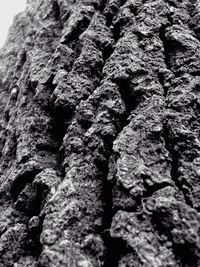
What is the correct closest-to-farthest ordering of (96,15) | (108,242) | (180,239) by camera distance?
(180,239) → (108,242) → (96,15)

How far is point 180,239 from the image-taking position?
6.66 ft

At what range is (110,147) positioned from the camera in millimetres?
2793

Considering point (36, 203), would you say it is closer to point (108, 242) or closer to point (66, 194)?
point (66, 194)

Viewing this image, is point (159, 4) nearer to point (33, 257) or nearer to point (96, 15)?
point (96, 15)

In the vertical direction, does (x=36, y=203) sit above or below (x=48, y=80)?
below

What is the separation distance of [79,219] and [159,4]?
322cm

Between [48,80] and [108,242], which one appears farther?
[48,80]

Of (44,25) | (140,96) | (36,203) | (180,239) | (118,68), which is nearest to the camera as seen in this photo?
(180,239)

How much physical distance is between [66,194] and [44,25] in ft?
13.1

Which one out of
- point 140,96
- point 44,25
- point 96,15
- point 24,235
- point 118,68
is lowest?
point 24,235

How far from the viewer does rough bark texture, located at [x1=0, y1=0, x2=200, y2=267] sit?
2182 millimetres

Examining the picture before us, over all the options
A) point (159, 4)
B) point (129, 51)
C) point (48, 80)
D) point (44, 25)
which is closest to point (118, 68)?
point (129, 51)

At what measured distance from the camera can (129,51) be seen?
11.5ft

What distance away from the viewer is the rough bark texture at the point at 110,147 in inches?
85.9
